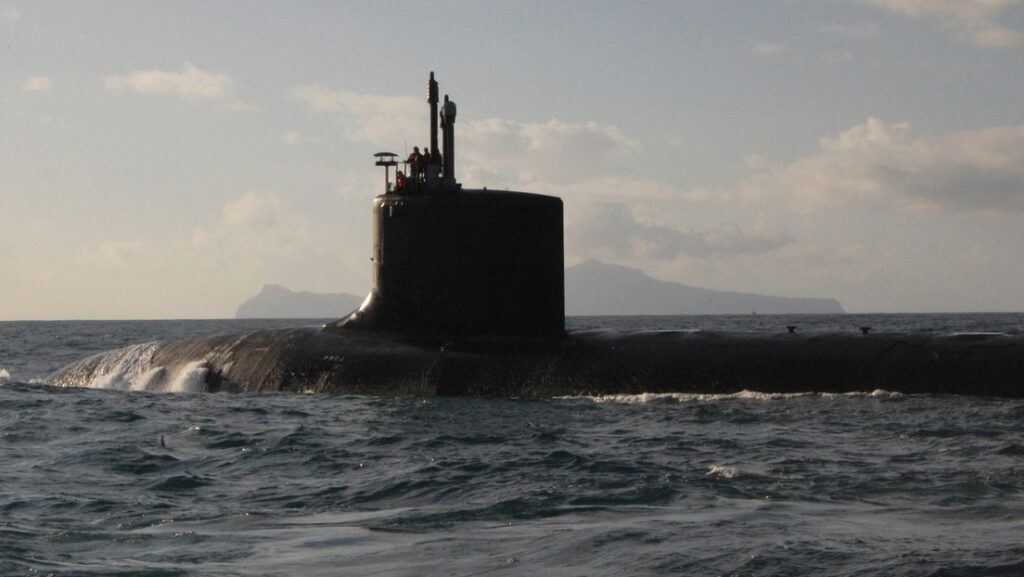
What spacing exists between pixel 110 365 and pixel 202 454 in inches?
481

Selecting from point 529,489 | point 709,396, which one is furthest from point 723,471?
point 709,396

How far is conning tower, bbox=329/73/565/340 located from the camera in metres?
19.7

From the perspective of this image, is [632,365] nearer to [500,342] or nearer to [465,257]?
[500,342]

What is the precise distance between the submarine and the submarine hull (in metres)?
0.03

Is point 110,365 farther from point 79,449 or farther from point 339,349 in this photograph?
point 79,449

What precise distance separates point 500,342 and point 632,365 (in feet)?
7.29

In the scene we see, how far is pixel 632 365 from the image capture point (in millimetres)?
19078

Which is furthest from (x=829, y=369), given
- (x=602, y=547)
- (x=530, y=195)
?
(x=602, y=547)

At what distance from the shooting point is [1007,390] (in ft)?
54.0

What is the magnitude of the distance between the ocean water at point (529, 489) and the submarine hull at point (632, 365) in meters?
0.67

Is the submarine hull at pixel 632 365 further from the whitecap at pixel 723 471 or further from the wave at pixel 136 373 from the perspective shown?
the whitecap at pixel 723 471

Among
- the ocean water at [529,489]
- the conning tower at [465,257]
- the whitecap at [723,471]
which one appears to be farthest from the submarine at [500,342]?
the whitecap at [723,471]

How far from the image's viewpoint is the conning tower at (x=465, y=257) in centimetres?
1969

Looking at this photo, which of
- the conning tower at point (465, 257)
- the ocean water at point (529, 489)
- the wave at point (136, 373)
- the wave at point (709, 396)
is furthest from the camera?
the wave at point (136, 373)
